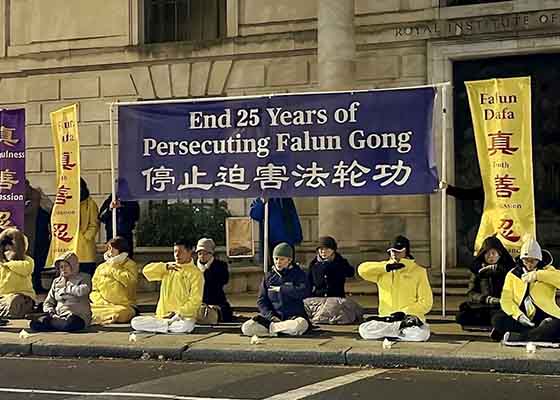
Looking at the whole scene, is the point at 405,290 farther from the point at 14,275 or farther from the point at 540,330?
the point at 14,275

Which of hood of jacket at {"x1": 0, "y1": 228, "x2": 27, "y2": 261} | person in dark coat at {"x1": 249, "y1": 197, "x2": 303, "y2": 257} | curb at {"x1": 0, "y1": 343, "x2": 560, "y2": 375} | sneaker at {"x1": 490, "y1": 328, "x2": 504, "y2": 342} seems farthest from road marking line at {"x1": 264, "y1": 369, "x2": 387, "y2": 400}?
hood of jacket at {"x1": 0, "y1": 228, "x2": 27, "y2": 261}

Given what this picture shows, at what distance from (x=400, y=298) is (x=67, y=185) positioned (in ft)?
17.2

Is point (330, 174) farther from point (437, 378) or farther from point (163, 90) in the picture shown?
point (163, 90)

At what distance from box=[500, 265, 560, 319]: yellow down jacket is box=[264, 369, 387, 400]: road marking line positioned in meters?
1.72

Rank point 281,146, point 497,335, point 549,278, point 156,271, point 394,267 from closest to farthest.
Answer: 1. point 549,278
2. point 497,335
3. point 394,267
4. point 156,271
5. point 281,146

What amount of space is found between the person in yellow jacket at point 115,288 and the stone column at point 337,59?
155 inches

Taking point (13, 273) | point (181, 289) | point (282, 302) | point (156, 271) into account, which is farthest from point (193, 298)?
point (13, 273)

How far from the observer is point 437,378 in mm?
9594

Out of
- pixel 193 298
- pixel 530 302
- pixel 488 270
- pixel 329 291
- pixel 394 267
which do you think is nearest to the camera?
pixel 530 302

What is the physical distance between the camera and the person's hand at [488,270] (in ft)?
38.2

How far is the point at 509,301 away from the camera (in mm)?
10828

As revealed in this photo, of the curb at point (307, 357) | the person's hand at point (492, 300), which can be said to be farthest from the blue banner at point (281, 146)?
the curb at point (307, 357)

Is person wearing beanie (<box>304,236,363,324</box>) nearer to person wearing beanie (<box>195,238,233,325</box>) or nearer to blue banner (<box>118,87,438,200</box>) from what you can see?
blue banner (<box>118,87,438,200</box>)

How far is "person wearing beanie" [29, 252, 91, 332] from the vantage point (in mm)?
12406
